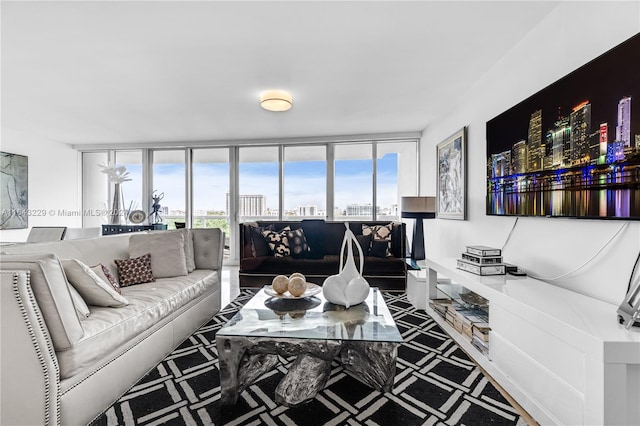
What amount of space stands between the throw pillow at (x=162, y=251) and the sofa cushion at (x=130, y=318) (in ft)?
0.35

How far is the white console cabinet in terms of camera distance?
3.46 feet

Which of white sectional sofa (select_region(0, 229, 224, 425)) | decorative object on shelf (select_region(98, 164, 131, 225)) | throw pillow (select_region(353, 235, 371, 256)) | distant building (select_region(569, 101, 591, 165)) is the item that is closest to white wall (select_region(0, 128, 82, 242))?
decorative object on shelf (select_region(98, 164, 131, 225))

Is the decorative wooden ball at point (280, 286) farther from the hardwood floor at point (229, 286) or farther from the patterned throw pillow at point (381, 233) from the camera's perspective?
the patterned throw pillow at point (381, 233)

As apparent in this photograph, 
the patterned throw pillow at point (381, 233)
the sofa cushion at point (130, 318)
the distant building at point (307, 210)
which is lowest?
the sofa cushion at point (130, 318)

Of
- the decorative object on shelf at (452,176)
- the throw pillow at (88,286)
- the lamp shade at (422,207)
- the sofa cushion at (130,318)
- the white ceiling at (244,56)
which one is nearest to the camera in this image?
the sofa cushion at (130,318)

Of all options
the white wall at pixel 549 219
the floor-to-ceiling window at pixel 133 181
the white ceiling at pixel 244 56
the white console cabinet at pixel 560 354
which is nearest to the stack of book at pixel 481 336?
the white console cabinet at pixel 560 354

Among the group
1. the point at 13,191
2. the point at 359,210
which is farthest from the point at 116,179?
the point at 359,210

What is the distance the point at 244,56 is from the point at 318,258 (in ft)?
8.37

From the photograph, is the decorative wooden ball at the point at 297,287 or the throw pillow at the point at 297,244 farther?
the throw pillow at the point at 297,244

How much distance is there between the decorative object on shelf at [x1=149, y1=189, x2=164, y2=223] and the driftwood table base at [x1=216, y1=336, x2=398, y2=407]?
4919 millimetres

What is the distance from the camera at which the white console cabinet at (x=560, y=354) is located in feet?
3.46

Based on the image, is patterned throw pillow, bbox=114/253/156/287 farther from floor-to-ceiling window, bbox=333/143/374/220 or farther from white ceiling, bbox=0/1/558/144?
floor-to-ceiling window, bbox=333/143/374/220

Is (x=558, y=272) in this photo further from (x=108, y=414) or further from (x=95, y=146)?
(x=95, y=146)

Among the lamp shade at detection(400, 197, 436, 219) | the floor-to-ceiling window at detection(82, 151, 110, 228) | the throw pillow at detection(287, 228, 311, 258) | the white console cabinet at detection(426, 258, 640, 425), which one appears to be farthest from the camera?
the floor-to-ceiling window at detection(82, 151, 110, 228)
